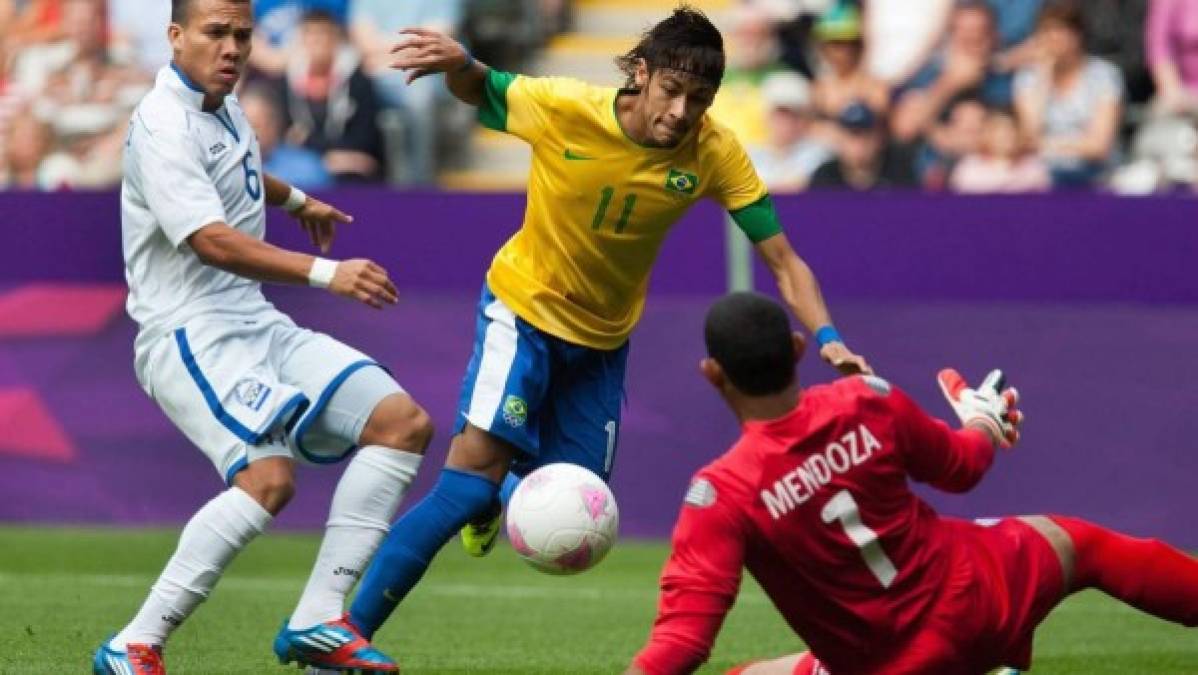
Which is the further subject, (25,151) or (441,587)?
(25,151)

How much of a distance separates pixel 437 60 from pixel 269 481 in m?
1.54

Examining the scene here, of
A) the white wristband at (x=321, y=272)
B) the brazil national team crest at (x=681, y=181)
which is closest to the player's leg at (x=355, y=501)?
the white wristband at (x=321, y=272)

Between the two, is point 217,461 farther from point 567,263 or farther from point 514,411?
point 567,263

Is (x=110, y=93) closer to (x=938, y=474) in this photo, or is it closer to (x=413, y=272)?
(x=413, y=272)

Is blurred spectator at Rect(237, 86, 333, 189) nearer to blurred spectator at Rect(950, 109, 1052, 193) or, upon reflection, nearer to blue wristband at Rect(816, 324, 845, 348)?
blurred spectator at Rect(950, 109, 1052, 193)

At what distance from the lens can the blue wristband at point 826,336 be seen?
6672mm

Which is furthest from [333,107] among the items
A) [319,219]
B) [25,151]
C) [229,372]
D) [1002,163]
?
[229,372]

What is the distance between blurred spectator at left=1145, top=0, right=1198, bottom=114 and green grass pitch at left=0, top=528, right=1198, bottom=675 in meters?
4.97

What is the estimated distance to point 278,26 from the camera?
51.4ft

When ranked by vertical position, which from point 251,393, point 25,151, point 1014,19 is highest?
point 251,393

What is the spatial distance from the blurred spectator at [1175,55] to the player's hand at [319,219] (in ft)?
26.1

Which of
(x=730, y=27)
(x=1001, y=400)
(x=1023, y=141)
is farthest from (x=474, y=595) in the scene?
(x=730, y=27)

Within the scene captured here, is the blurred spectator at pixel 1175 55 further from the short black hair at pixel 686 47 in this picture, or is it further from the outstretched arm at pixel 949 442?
the outstretched arm at pixel 949 442

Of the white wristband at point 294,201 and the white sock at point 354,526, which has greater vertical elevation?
the white wristband at point 294,201
